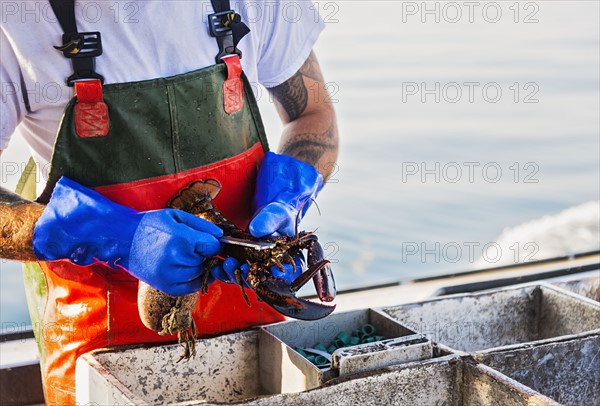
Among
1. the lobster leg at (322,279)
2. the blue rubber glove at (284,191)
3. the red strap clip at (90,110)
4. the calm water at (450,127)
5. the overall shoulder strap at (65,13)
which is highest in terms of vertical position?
the overall shoulder strap at (65,13)

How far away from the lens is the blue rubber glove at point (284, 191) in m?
1.69

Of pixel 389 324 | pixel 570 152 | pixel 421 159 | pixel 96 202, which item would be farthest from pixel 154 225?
pixel 570 152

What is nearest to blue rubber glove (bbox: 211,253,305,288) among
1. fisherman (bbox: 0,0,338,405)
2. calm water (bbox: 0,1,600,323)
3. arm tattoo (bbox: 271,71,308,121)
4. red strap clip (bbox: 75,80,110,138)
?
fisherman (bbox: 0,0,338,405)

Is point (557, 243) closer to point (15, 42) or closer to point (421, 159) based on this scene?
point (421, 159)

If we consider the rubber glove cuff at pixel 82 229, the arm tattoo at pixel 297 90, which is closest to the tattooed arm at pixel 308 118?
the arm tattoo at pixel 297 90

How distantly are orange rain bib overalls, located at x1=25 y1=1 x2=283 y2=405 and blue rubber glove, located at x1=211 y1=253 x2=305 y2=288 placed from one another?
0.96 ft

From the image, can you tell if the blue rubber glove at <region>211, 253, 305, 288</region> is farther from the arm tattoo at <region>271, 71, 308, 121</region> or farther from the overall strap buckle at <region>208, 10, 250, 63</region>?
the arm tattoo at <region>271, 71, 308, 121</region>

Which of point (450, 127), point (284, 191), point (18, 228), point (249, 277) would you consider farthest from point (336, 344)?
point (450, 127)

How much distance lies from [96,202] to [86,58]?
0.33m

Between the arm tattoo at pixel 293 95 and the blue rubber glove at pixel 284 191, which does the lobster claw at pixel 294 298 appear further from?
the arm tattoo at pixel 293 95

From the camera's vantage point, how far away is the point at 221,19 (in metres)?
1.82

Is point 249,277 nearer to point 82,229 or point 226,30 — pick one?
point 82,229

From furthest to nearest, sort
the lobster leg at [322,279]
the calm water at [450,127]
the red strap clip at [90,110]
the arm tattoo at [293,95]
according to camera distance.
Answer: the calm water at [450,127], the arm tattoo at [293,95], the red strap clip at [90,110], the lobster leg at [322,279]

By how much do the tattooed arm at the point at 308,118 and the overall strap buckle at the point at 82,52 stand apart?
658 mm
